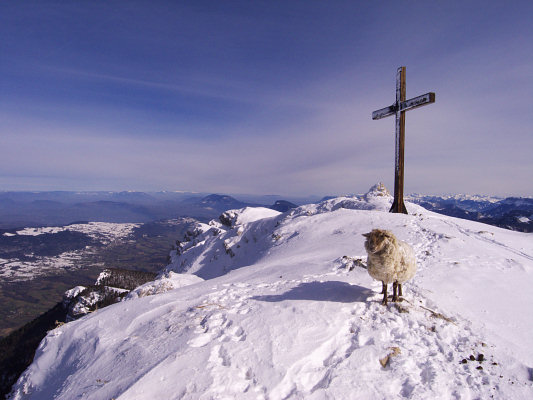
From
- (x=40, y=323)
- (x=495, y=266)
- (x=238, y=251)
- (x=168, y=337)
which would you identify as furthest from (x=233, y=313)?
(x=40, y=323)

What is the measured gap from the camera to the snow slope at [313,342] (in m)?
4.20

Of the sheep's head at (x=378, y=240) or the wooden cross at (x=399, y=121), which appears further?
the wooden cross at (x=399, y=121)

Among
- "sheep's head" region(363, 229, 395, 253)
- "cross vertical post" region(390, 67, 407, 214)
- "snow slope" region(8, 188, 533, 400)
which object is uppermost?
"cross vertical post" region(390, 67, 407, 214)

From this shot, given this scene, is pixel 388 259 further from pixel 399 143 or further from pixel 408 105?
pixel 408 105

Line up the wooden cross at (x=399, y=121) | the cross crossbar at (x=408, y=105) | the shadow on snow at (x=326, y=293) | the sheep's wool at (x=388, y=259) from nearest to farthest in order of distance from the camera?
the sheep's wool at (x=388, y=259) → the shadow on snow at (x=326, y=293) → the cross crossbar at (x=408, y=105) → the wooden cross at (x=399, y=121)

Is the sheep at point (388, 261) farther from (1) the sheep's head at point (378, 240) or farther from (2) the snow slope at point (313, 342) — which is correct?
(2) the snow slope at point (313, 342)

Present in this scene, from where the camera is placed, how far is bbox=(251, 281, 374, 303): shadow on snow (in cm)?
698

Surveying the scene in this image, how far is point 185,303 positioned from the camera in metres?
7.79

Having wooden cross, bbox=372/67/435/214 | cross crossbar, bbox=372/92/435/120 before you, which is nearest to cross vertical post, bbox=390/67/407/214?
wooden cross, bbox=372/67/435/214

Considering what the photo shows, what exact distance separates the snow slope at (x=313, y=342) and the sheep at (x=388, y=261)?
677 mm

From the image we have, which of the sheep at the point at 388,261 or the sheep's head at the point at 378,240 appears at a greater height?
the sheep's head at the point at 378,240

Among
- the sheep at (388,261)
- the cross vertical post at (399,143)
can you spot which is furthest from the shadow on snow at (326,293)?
the cross vertical post at (399,143)

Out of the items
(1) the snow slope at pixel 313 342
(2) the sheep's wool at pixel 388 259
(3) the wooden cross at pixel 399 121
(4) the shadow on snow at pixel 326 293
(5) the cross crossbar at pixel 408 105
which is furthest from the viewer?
(3) the wooden cross at pixel 399 121

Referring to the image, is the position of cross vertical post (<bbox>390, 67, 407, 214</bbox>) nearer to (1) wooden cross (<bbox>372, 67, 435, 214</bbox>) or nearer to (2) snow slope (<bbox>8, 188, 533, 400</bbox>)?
(1) wooden cross (<bbox>372, 67, 435, 214</bbox>)
